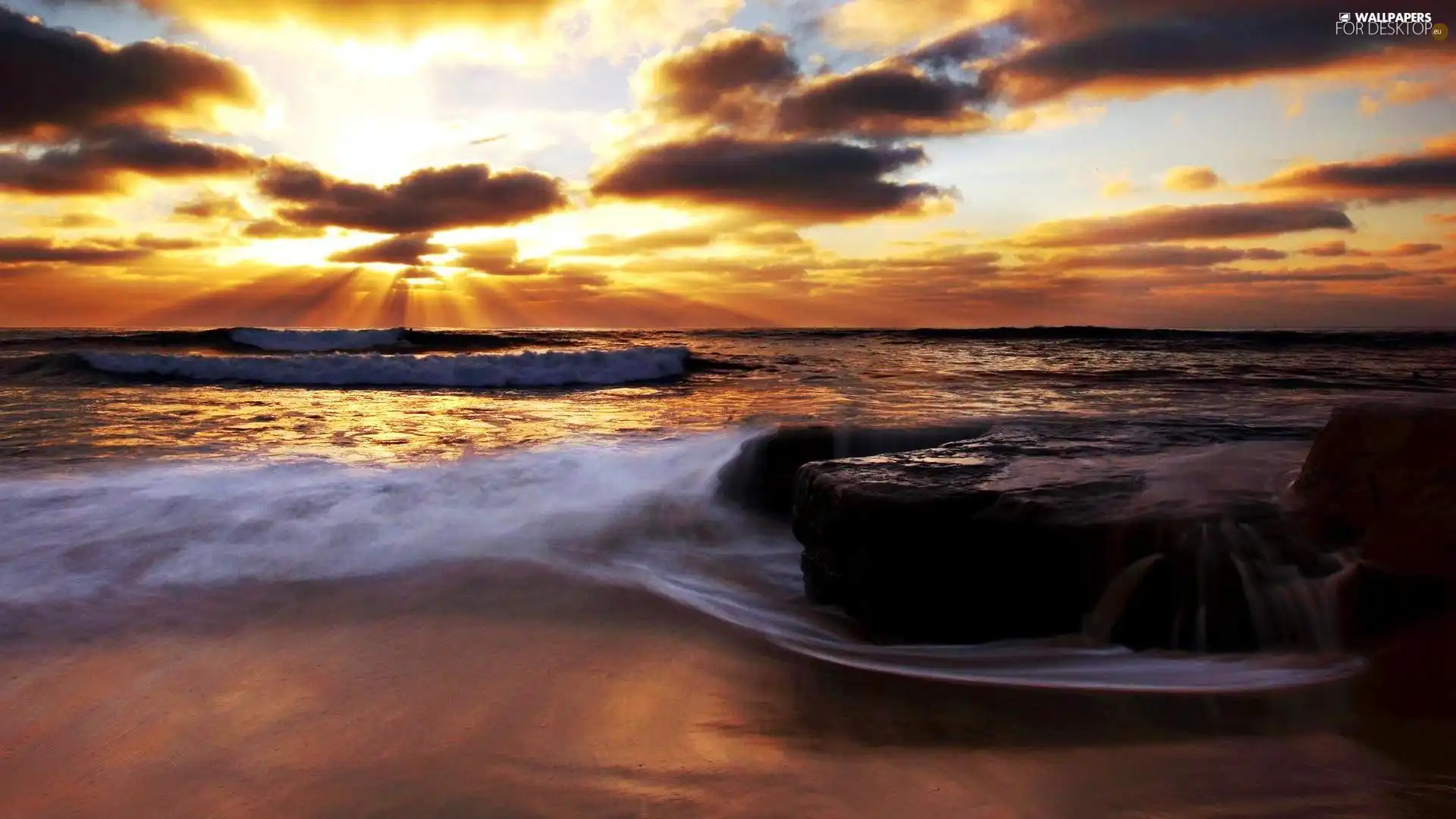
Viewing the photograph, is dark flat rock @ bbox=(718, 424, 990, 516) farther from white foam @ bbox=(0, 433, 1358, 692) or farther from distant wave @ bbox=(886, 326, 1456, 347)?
distant wave @ bbox=(886, 326, 1456, 347)

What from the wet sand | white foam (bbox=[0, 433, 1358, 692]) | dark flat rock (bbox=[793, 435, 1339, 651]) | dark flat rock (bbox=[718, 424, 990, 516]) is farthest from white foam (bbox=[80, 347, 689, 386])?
the wet sand

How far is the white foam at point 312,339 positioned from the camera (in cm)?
2477

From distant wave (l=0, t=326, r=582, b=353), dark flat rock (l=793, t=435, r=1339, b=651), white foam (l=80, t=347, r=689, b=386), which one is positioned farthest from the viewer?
distant wave (l=0, t=326, r=582, b=353)

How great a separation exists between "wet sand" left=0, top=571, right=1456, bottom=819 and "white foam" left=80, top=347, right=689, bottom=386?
1281cm

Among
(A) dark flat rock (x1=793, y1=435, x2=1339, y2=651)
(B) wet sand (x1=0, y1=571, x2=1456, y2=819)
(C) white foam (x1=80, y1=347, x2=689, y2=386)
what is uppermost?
(C) white foam (x1=80, y1=347, x2=689, y2=386)

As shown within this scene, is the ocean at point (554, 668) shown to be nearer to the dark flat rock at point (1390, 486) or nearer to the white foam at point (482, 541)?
the white foam at point (482, 541)

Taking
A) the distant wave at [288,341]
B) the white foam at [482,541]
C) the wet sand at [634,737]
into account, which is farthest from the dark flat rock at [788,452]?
the distant wave at [288,341]

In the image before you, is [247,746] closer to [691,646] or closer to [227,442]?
[691,646]

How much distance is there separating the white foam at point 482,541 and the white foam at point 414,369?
997cm

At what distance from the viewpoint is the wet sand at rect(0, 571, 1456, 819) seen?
1801 millimetres

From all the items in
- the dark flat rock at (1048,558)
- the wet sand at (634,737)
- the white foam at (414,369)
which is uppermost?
the white foam at (414,369)

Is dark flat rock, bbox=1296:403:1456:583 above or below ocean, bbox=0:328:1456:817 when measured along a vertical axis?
above

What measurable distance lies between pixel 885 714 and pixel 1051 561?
3.30 feet

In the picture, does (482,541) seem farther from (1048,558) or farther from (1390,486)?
(1390,486)
